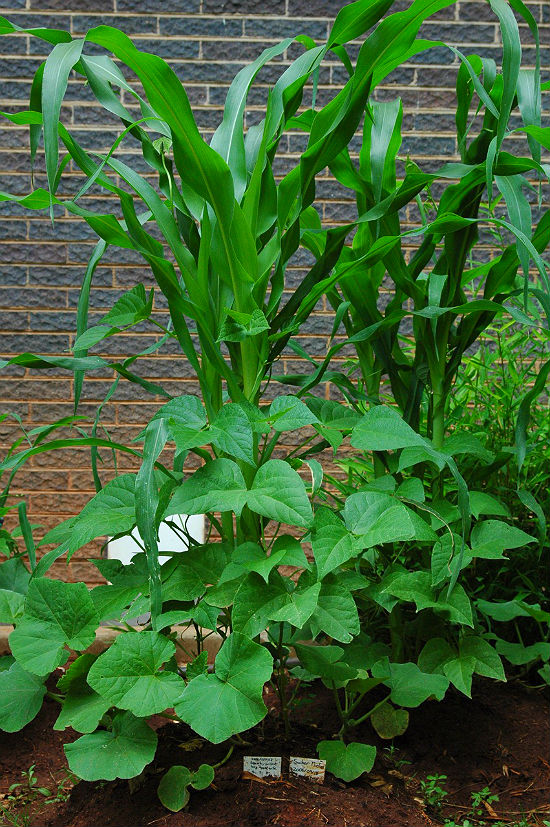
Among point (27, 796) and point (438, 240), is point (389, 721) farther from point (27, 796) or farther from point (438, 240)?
point (438, 240)

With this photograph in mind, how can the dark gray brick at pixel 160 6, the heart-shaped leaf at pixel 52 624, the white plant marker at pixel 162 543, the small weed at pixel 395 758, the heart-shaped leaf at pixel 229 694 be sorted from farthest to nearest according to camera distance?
the dark gray brick at pixel 160 6, the white plant marker at pixel 162 543, the small weed at pixel 395 758, the heart-shaped leaf at pixel 52 624, the heart-shaped leaf at pixel 229 694

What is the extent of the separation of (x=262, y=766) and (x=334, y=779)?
97mm

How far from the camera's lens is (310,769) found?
2.89 feet

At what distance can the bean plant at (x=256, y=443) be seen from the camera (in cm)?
77

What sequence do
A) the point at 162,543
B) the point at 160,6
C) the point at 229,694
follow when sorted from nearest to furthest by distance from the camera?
the point at 229,694
the point at 162,543
the point at 160,6

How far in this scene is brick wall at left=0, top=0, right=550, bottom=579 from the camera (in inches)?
80.0

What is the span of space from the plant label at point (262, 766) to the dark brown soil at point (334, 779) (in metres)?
0.01

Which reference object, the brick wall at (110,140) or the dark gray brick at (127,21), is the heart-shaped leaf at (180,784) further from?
the dark gray brick at (127,21)

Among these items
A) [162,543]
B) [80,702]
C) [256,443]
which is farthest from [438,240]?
[162,543]

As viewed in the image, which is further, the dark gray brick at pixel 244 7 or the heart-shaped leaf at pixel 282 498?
the dark gray brick at pixel 244 7

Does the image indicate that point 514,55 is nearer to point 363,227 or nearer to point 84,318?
point 363,227

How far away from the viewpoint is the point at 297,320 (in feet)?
3.01

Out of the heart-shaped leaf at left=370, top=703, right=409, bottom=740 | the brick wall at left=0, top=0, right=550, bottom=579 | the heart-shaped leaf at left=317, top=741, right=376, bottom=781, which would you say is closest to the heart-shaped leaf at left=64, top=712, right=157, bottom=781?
the heart-shaped leaf at left=317, top=741, right=376, bottom=781

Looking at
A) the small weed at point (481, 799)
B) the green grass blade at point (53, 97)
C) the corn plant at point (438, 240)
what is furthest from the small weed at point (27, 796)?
the green grass blade at point (53, 97)
